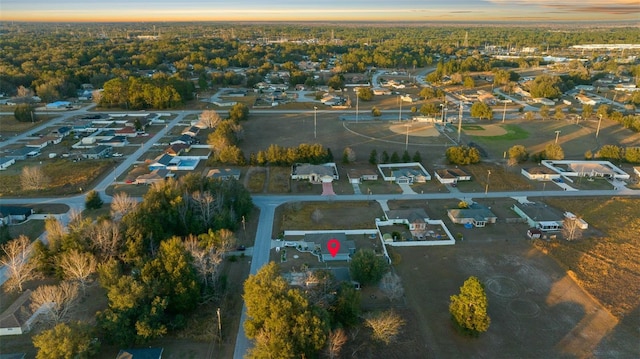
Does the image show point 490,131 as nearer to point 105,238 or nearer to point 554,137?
point 554,137

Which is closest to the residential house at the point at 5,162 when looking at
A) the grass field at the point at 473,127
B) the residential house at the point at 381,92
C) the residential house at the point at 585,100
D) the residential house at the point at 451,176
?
the residential house at the point at 451,176

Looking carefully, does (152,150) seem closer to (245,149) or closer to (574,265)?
(245,149)

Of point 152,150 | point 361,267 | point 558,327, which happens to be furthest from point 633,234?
point 152,150

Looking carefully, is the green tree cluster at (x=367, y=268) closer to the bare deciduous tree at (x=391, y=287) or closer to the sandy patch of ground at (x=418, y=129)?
the bare deciduous tree at (x=391, y=287)

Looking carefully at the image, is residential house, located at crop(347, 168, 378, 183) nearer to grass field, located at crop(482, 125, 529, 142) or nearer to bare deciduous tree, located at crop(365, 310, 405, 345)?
bare deciduous tree, located at crop(365, 310, 405, 345)

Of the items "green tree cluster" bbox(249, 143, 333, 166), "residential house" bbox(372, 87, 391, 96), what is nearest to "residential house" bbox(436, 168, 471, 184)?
"green tree cluster" bbox(249, 143, 333, 166)

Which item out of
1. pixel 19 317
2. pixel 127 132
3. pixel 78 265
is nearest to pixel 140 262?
pixel 78 265

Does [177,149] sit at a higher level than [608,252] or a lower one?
higher
